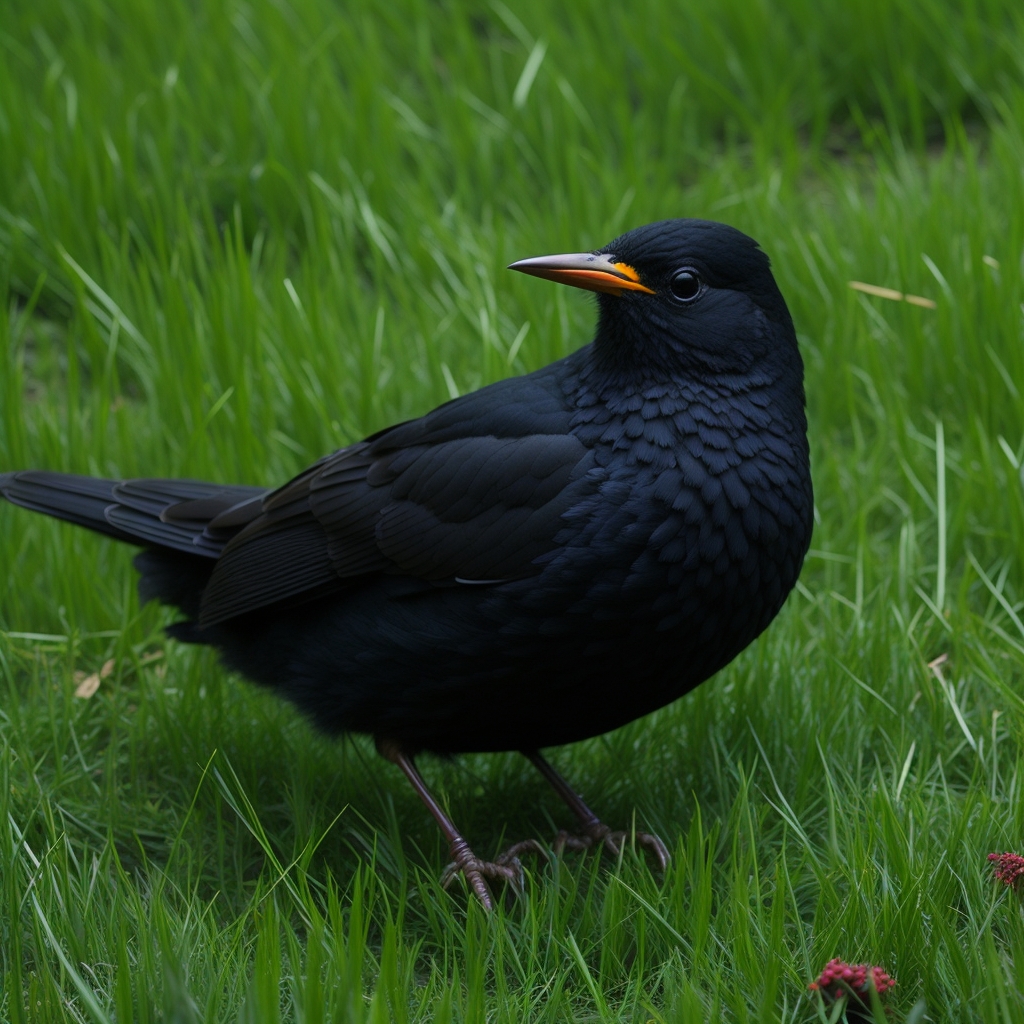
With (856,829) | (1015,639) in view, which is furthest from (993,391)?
(856,829)

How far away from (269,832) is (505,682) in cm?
82

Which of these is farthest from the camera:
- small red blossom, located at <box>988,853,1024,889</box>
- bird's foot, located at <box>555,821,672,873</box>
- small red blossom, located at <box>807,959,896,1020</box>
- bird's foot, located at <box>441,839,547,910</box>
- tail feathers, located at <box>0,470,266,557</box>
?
tail feathers, located at <box>0,470,266,557</box>

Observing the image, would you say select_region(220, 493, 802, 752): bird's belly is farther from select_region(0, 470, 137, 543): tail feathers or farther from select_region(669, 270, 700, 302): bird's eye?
select_region(0, 470, 137, 543): tail feathers

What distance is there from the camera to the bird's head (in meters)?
3.15

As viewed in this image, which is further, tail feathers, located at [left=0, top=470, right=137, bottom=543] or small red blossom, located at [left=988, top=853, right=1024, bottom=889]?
tail feathers, located at [left=0, top=470, right=137, bottom=543]

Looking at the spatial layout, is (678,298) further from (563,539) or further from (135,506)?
(135,506)

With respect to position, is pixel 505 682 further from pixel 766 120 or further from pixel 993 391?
pixel 766 120

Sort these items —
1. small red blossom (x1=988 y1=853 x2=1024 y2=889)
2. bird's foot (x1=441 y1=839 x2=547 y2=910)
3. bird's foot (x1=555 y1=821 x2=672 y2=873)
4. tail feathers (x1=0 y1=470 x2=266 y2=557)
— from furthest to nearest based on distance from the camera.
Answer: tail feathers (x1=0 y1=470 x2=266 y2=557), bird's foot (x1=555 y1=821 x2=672 y2=873), bird's foot (x1=441 y1=839 x2=547 y2=910), small red blossom (x1=988 y1=853 x2=1024 y2=889)

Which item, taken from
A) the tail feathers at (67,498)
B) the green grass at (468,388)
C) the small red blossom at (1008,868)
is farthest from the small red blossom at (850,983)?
the tail feathers at (67,498)

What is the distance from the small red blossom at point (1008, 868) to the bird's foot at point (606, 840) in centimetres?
79

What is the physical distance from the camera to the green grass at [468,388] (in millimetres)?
2707

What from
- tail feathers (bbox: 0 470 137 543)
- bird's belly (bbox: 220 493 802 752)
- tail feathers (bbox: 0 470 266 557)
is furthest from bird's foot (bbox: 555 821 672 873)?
tail feathers (bbox: 0 470 137 543)

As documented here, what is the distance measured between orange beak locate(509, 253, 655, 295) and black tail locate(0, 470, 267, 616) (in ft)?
3.62

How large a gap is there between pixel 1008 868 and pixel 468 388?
2.49 metres
